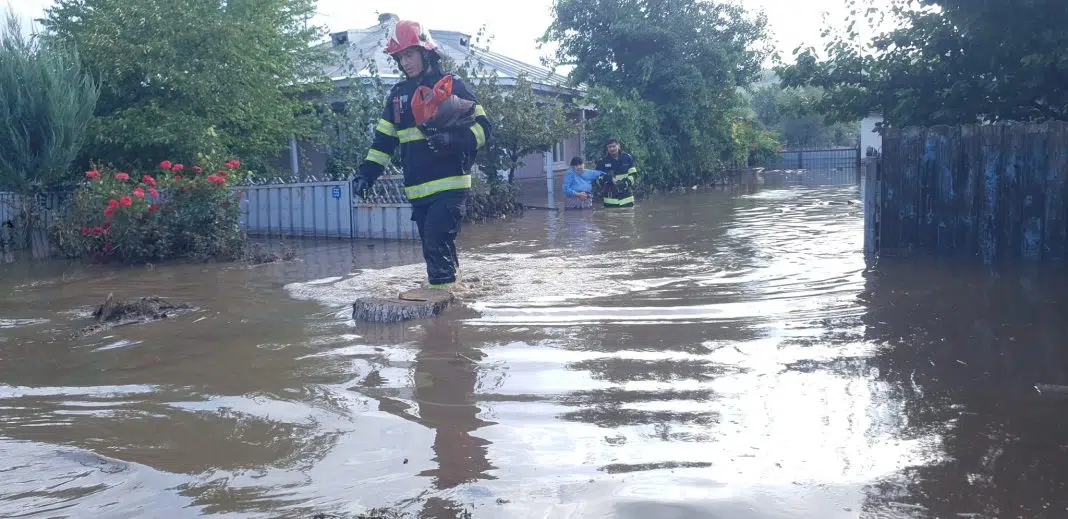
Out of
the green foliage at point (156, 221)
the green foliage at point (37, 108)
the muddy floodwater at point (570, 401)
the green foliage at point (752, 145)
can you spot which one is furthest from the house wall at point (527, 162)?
the muddy floodwater at point (570, 401)

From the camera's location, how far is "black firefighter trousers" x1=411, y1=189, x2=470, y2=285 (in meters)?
7.46

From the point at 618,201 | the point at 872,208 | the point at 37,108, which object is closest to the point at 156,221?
the point at 37,108

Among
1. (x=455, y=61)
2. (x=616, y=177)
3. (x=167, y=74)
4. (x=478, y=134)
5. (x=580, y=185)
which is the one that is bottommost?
(x=580, y=185)

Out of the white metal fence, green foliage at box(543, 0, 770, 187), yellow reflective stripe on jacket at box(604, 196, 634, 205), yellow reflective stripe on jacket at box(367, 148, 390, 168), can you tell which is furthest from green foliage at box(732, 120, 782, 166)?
yellow reflective stripe on jacket at box(367, 148, 390, 168)

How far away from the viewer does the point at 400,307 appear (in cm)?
695

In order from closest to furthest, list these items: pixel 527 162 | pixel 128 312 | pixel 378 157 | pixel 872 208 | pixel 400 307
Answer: pixel 400 307 < pixel 128 312 < pixel 378 157 < pixel 872 208 < pixel 527 162

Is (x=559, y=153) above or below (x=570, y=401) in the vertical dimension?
above

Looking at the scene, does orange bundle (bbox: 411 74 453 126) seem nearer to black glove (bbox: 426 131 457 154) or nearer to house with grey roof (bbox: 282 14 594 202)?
black glove (bbox: 426 131 457 154)

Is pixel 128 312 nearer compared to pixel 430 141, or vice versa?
pixel 430 141

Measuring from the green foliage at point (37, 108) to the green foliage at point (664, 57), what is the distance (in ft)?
42.6

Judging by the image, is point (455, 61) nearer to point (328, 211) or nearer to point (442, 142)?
point (328, 211)

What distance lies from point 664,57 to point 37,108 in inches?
602

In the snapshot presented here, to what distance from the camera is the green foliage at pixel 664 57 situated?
23312 millimetres

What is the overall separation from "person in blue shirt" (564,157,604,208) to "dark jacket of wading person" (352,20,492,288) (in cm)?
961
